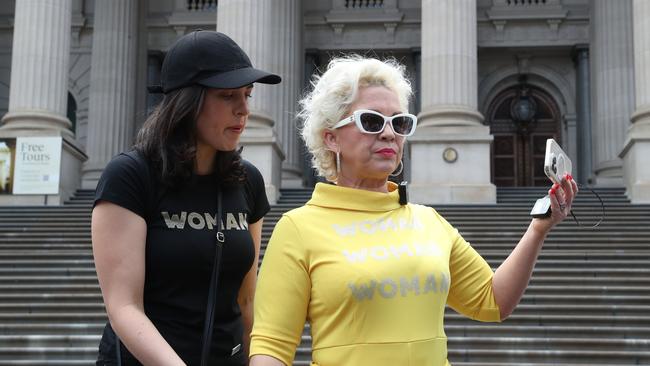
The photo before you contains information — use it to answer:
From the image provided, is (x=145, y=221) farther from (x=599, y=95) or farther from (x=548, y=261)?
(x=599, y=95)

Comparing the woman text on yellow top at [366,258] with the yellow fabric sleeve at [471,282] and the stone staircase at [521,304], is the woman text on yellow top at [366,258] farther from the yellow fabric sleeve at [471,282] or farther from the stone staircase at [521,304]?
the stone staircase at [521,304]

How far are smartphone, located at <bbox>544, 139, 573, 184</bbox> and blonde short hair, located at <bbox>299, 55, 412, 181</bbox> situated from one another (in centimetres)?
A: 50

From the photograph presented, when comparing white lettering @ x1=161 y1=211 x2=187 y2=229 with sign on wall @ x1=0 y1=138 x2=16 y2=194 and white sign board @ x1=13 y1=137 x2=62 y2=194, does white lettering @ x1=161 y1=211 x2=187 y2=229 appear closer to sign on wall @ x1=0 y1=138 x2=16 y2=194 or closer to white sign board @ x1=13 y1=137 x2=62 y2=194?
white sign board @ x1=13 y1=137 x2=62 y2=194

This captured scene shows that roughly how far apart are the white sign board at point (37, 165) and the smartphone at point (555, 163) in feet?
57.3

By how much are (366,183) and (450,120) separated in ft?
52.0

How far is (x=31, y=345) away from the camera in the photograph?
31.7 ft

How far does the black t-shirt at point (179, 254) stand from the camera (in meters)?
2.48

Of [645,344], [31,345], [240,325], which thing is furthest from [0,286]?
[240,325]

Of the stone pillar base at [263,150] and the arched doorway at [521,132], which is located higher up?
the arched doorway at [521,132]

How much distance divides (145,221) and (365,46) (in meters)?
24.2

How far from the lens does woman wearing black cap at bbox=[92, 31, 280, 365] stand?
2.41 m

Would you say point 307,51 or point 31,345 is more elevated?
point 307,51

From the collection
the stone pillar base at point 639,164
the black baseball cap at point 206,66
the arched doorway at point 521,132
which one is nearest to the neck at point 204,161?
the black baseball cap at point 206,66

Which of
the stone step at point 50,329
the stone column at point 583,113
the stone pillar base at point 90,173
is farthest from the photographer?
the stone column at point 583,113
